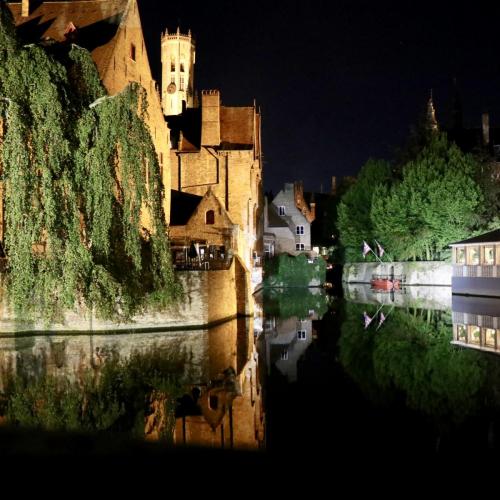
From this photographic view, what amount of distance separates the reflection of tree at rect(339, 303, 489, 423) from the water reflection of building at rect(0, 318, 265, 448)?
275 cm

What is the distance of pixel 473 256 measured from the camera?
4084 centimetres

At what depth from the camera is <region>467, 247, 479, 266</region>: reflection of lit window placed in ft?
133

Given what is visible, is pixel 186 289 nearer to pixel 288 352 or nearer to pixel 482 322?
pixel 288 352

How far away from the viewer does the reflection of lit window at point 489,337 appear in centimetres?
1801

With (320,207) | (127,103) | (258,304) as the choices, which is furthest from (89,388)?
(320,207)

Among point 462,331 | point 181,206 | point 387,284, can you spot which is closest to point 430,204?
point 387,284

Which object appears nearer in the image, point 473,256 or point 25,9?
point 25,9

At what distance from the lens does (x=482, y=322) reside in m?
23.4

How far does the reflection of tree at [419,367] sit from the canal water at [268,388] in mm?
34

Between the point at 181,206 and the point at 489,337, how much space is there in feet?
73.5

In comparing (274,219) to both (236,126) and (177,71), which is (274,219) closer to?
(236,126)

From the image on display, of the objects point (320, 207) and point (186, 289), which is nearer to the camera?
point (186, 289)

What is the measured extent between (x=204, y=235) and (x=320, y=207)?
67.0 meters

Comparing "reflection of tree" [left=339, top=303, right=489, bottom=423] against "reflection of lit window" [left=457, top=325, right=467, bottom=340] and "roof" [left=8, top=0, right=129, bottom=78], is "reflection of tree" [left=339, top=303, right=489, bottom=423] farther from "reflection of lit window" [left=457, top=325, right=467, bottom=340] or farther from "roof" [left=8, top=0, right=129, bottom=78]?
"roof" [left=8, top=0, right=129, bottom=78]
